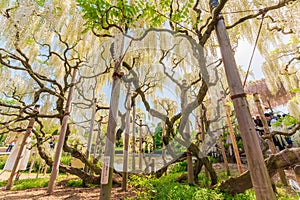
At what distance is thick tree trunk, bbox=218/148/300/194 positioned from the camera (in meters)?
1.96

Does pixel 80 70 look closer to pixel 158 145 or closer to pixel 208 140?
pixel 158 145

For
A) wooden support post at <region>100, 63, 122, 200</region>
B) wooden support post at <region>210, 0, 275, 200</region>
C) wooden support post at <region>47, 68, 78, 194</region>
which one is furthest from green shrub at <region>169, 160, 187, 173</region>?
wooden support post at <region>210, 0, 275, 200</region>

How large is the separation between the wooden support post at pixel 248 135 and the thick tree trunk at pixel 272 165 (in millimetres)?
1348

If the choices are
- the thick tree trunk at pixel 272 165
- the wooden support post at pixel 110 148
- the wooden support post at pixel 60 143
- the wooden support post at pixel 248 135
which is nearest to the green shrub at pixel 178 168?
the thick tree trunk at pixel 272 165

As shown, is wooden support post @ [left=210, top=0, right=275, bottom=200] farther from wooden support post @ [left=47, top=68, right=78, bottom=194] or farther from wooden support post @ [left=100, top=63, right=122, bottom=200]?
wooden support post @ [left=47, top=68, right=78, bottom=194]

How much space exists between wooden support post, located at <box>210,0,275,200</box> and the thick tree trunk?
1.35 m

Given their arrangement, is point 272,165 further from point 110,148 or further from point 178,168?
point 178,168

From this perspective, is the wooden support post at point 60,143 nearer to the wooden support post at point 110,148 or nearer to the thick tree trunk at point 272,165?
the wooden support post at point 110,148

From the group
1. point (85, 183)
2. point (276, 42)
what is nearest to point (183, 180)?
point (85, 183)

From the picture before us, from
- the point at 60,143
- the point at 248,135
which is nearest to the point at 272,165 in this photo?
the point at 248,135

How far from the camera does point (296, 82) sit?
500cm

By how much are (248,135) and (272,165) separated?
4.93 ft

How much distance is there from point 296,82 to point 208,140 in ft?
11.6

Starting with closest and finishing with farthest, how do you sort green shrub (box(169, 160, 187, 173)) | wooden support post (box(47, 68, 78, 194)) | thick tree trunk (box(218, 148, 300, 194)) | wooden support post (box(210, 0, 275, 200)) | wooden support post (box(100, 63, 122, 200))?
wooden support post (box(210, 0, 275, 200)), wooden support post (box(100, 63, 122, 200)), thick tree trunk (box(218, 148, 300, 194)), wooden support post (box(47, 68, 78, 194)), green shrub (box(169, 160, 187, 173))
